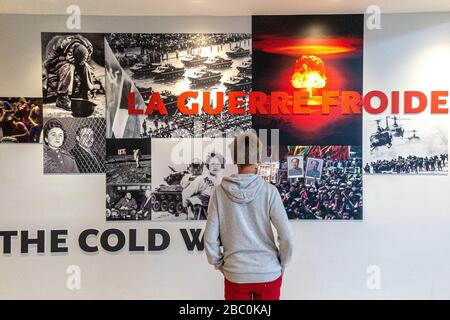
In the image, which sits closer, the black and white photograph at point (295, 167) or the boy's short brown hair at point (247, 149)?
the boy's short brown hair at point (247, 149)

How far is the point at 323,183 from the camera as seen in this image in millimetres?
3283

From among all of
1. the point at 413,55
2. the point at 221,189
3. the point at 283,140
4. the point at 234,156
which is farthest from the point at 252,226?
the point at 413,55

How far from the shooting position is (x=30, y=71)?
322 cm

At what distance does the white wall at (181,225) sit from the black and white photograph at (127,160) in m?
0.18

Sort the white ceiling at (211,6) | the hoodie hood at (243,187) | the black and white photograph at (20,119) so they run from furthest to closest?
the black and white photograph at (20,119) < the white ceiling at (211,6) < the hoodie hood at (243,187)

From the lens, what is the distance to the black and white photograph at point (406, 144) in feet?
10.6

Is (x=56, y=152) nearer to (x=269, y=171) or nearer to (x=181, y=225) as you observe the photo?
(x=181, y=225)

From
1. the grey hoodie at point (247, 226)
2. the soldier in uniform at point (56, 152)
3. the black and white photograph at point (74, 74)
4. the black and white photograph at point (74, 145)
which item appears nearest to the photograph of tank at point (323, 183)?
the grey hoodie at point (247, 226)

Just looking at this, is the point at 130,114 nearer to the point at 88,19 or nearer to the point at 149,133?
the point at 149,133

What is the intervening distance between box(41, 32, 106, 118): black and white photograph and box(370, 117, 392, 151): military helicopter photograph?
2.27 m

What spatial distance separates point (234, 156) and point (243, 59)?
156 cm

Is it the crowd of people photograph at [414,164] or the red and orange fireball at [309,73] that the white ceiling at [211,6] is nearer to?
the red and orange fireball at [309,73]

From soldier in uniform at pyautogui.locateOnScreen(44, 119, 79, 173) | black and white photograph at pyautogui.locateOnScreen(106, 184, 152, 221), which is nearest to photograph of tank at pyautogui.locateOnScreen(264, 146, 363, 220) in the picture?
black and white photograph at pyautogui.locateOnScreen(106, 184, 152, 221)

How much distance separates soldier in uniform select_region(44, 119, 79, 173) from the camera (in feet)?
10.6
